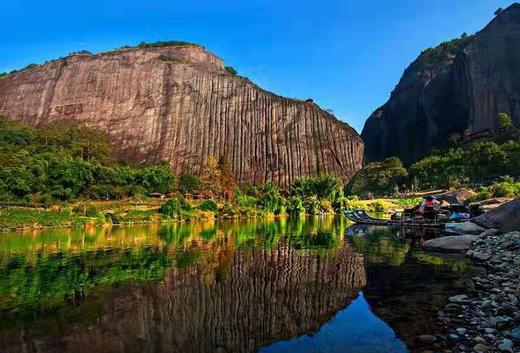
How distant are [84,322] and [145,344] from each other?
254cm

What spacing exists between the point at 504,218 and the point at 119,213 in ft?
162

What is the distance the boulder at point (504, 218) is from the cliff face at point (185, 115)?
9221cm

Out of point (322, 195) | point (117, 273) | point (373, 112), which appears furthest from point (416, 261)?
point (373, 112)

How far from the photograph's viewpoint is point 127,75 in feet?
425

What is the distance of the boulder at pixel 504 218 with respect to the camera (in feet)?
67.0

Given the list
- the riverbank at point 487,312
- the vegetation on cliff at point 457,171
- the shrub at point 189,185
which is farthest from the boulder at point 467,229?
the shrub at point 189,185

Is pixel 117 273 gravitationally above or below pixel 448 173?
below

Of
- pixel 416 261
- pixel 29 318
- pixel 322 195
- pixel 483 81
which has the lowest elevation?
pixel 29 318

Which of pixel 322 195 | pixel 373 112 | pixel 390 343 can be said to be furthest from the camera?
pixel 373 112

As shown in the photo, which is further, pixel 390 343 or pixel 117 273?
pixel 117 273

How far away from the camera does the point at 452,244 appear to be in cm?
1964

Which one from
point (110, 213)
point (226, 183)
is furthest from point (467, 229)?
point (226, 183)

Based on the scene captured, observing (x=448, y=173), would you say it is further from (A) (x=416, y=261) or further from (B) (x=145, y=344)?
(B) (x=145, y=344)

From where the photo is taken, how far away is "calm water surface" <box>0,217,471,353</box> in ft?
28.3
